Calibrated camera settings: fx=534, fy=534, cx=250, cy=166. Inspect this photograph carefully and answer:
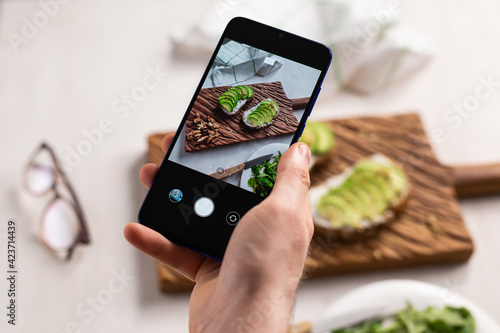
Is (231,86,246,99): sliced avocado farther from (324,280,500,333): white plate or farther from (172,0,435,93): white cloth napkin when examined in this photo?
(172,0,435,93): white cloth napkin

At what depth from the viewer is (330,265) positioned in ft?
3.30

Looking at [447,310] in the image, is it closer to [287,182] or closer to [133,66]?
[287,182]

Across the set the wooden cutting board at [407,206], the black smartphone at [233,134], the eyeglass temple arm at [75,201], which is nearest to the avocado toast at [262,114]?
the black smartphone at [233,134]

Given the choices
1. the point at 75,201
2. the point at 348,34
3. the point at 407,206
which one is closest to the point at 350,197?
the point at 407,206

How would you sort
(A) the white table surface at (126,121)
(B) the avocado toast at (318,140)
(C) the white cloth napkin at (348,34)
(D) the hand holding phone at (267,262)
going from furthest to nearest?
1. (C) the white cloth napkin at (348,34)
2. (B) the avocado toast at (318,140)
3. (A) the white table surface at (126,121)
4. (D) the hand holding phone at (267,262)

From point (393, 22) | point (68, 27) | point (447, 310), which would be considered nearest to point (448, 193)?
point (447, 310)

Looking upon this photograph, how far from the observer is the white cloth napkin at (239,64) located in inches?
24.5

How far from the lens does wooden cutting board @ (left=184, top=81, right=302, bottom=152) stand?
61cm

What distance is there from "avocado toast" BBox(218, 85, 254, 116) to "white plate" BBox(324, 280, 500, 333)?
459mm

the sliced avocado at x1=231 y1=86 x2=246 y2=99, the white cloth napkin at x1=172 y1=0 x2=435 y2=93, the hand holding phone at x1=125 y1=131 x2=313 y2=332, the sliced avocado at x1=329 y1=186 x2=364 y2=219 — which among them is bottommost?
the hand holding phone at x1=125 y1=131 x2=313 y2=332

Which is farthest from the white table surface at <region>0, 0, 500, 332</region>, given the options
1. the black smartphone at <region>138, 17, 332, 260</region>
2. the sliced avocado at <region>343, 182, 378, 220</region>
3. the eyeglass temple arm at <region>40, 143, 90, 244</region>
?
the black smartphone at <region>138, 17, 332, 260</region>

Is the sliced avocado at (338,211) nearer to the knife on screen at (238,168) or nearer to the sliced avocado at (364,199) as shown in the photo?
the sliced avocado at (364,199)

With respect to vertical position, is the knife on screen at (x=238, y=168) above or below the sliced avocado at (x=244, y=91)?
below

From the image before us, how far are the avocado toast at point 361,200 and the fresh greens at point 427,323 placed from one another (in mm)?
187
